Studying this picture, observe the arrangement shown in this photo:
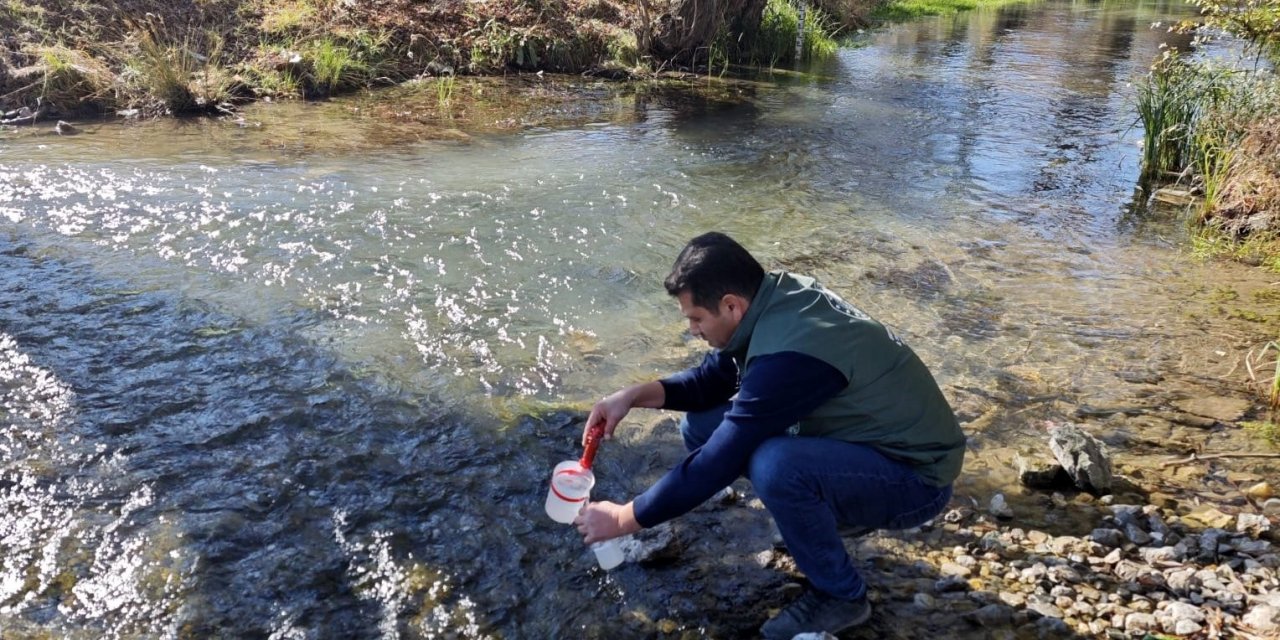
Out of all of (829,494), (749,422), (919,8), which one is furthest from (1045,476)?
(919,8)

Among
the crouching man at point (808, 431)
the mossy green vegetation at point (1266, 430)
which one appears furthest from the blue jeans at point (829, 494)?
the mossy green vegetation at point (1266, 430)

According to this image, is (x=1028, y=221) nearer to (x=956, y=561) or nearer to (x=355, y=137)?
(x=956, y=561)

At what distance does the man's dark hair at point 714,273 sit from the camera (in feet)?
8.80

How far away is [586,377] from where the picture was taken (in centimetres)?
487

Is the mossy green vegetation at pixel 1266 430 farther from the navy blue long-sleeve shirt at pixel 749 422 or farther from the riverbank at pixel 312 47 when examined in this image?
the riverbank at pixel 312 47

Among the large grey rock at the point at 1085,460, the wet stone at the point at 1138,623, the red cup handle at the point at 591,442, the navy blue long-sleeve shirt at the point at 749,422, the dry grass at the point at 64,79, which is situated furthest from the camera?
the dry grass at the point at 64,79

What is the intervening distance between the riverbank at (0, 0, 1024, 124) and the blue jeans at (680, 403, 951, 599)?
10.9m

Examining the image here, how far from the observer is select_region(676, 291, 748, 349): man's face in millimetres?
2715

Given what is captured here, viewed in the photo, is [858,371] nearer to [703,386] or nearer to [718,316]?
[718,316]

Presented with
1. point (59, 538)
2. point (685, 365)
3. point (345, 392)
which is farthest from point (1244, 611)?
point (59, 538)

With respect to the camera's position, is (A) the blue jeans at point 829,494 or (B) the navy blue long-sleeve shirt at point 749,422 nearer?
(B) the navy blue long-sleeve shirt at point 749,422

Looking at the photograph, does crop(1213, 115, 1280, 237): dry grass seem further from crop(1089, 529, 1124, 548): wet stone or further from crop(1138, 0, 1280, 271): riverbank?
crop(1089, 529, 1124, 548): wet stone

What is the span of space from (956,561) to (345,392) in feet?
10.3

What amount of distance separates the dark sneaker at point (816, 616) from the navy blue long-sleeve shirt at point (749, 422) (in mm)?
517
